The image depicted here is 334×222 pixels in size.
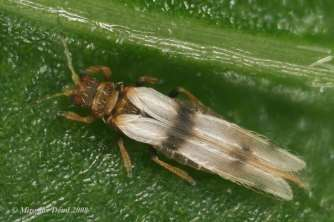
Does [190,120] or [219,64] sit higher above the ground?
[219,64]

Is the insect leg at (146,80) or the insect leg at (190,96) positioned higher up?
the insect leg at (146,80)

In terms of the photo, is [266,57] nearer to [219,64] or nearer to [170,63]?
[219,64]

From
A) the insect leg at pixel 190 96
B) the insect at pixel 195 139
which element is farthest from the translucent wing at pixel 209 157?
the insect leg at pixel 190 96

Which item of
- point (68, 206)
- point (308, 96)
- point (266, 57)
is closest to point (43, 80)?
point (68, 206)

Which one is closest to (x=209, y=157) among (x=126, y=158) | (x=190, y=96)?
(x=190, y=96)

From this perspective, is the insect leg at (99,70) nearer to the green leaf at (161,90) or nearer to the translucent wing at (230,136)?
the green leaf at (161,90)

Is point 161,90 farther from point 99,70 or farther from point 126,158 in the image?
point 126,158
